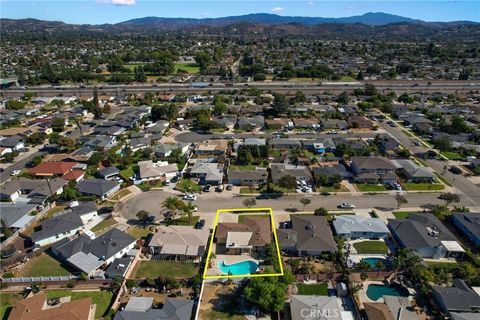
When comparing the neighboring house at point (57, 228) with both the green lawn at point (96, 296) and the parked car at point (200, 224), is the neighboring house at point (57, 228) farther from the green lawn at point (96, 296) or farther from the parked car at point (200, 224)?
the parked car at point (200, 224)

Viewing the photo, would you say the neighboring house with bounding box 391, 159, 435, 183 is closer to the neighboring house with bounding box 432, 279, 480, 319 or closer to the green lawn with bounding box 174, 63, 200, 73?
the neighboring house with bounding box 432, 279, 480, 319

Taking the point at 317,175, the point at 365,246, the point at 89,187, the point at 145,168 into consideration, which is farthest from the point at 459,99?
the point at 89,187

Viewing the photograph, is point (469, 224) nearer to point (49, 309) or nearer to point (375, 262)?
point (375, 262)

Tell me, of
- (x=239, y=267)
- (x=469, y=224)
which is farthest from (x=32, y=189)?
(x=469, y=224)

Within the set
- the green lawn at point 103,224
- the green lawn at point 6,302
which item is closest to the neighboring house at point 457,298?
the green lawn at point 103,224

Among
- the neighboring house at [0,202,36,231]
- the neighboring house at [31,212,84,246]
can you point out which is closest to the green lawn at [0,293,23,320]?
the neighboring house at [31,212,84,246]
